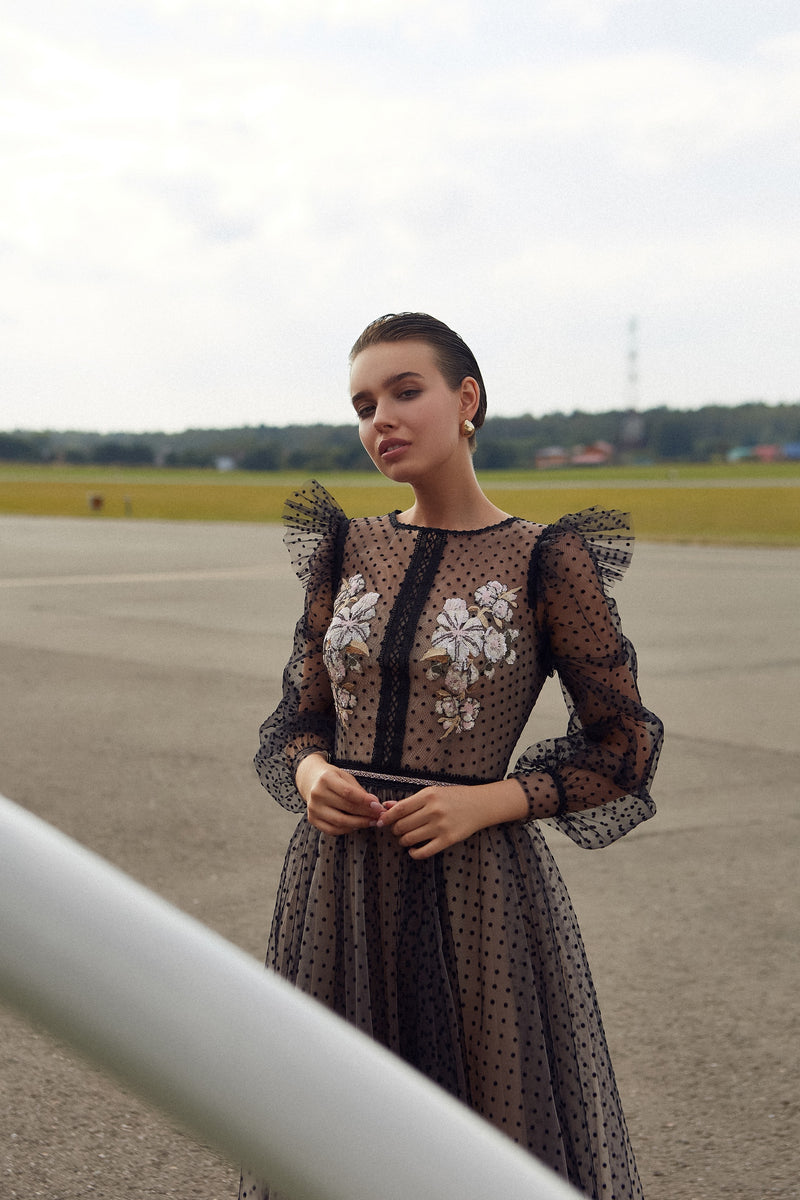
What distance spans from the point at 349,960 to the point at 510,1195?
179cm

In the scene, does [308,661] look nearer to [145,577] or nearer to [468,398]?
[468,398]

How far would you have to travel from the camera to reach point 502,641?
2170 mm

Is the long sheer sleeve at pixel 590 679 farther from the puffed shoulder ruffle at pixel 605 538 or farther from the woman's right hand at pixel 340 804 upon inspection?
the woman's right hand at pixel 340 804

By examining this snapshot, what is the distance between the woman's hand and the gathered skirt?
0.10 m

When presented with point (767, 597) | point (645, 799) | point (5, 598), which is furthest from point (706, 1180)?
point (5, 598)

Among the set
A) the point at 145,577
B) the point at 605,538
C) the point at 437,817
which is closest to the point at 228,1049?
the point at 437,817

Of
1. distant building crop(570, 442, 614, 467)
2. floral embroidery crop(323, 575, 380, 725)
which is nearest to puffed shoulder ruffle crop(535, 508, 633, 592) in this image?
A: floral embroidery crop(323, 575, 380, 725)

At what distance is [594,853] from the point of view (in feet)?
19.1

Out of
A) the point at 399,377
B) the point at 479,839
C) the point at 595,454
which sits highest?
the point at 399,377

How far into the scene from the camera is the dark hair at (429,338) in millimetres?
2158

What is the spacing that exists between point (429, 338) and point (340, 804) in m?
0.69

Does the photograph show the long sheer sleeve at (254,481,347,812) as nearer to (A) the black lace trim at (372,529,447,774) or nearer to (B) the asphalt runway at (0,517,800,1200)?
(A) the black lace trim at (372,529,447,774)

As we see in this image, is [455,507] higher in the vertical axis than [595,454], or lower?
higher

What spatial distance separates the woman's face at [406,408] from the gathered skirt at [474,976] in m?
0.50
